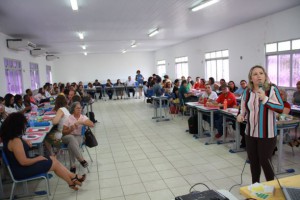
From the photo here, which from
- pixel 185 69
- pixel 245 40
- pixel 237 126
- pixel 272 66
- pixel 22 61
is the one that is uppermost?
pixel 245 40

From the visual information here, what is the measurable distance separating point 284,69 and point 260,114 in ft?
19.0

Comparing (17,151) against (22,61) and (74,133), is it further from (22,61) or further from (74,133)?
(22,61)

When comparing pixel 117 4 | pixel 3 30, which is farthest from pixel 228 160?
pixel 3 30

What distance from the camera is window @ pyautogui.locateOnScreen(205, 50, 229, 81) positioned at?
10.5 m

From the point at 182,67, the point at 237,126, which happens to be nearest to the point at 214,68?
the point at 182,67

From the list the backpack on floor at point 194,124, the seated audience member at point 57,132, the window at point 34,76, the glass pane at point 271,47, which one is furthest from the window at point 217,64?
the window at point 34,76

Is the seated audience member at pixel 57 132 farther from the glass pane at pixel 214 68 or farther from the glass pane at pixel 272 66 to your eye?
the glass pane at pixel 214 68

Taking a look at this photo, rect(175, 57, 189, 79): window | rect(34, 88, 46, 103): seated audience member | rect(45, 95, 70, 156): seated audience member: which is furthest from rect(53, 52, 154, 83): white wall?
rect(45, 95, 70, 156): seated audience member

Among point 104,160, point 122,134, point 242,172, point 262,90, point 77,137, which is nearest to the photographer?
point 262,90

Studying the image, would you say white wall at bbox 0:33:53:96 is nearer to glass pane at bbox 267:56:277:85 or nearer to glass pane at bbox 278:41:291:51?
glass pane at bbox 267:56:277:85

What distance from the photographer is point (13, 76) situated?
30.4ft

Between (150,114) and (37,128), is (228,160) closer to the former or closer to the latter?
(37,128)

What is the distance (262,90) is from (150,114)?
23.2ft

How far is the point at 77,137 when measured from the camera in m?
4.20
